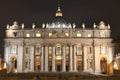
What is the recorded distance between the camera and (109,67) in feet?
293

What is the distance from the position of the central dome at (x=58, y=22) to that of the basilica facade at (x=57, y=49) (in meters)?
3.41

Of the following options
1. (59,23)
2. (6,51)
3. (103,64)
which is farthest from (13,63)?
(103,64)

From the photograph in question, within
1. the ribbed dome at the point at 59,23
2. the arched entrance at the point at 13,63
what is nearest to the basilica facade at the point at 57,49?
the arched entrance at the point at 13,63

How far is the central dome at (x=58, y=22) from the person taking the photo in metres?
98.3

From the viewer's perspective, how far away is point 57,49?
9338 centimetres

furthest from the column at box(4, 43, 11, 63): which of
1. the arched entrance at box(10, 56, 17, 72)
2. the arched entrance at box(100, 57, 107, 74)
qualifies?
the arched entrance at box(100, 57, 107, 74)

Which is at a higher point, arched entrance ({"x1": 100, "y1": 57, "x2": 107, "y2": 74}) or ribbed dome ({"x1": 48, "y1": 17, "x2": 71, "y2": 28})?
ribbed dome ({"x1": 48, "y1": 17, "x2": 71, "y2": 28})

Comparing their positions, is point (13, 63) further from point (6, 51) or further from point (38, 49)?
point (38, 49)

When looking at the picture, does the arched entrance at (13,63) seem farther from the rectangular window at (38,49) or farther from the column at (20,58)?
the rectangular window at (38,49)

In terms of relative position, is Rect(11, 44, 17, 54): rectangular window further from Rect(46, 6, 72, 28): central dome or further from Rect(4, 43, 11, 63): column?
Rect(46, 6, 72, 28): central dome

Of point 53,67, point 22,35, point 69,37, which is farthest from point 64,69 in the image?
point 22,35

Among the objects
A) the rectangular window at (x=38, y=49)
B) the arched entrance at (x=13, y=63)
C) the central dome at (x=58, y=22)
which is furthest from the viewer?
the central dome at (x=58, y=22)

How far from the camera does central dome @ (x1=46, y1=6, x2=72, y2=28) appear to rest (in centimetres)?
9831

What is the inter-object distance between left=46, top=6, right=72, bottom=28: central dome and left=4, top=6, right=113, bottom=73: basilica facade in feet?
11.2
